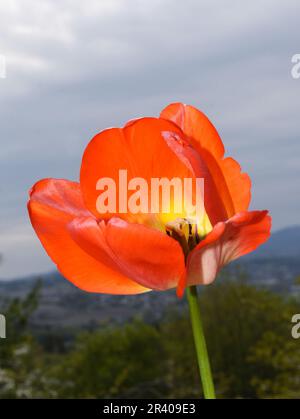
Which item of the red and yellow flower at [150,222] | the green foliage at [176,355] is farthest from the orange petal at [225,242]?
the green foliage at [176,355]

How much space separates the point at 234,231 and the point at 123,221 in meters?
A: 0.05

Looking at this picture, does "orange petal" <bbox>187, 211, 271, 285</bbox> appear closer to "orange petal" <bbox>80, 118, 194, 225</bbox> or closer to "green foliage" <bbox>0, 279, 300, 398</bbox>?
"orange petal" <bbox>80, 118, 194, 225</bbox>

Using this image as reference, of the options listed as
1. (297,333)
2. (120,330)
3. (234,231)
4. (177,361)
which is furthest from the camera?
(120,330)

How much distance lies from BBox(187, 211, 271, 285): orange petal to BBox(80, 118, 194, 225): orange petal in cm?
4

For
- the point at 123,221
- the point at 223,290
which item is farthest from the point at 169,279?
the point at 223,290

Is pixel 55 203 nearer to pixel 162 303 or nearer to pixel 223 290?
pixel 223 290

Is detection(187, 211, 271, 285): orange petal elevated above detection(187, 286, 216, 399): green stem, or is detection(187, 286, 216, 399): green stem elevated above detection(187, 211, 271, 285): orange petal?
detection(187, 211, 271, 285): orange petal

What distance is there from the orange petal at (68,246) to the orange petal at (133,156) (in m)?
0.02

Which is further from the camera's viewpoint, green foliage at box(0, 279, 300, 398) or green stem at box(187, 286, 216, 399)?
green foliage at box(0, 279, 300, 398)

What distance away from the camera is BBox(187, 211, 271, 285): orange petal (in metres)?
0.28

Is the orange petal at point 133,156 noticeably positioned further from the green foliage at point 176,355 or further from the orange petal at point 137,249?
the green foliage at point 176,355

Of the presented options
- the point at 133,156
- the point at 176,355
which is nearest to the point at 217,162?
the point at 133,156

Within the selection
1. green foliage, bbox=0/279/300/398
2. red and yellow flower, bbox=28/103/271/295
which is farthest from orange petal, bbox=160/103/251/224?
green foliage, bbox=0/279/300/398

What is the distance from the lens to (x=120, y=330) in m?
4.32
